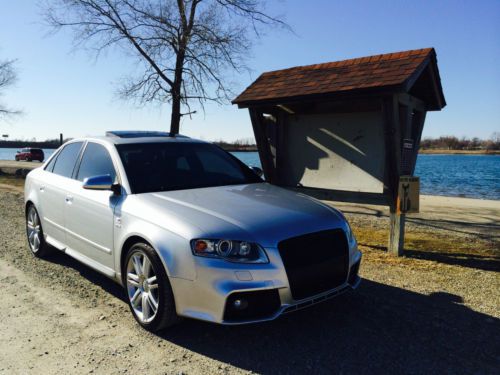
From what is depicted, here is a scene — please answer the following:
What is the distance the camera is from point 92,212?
13.8 ft

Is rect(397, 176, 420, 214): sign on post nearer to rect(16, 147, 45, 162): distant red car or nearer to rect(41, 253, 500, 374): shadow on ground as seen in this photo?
rect(41, 253, 500, 374): shadow on ground

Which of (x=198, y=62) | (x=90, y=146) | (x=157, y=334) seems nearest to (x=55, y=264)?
(x=90, y=146)

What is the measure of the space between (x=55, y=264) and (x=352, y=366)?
163 inches

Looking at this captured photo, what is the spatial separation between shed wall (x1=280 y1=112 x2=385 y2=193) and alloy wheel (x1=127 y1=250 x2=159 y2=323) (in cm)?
399

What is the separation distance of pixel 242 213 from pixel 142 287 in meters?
1.08

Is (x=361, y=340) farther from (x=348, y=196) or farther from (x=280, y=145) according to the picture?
(x=280, y=145)

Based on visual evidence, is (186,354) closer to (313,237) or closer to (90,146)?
(313,237)

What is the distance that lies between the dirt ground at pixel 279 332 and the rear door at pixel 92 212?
507 mm

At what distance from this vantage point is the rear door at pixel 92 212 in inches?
157

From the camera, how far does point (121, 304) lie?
410 centimetres

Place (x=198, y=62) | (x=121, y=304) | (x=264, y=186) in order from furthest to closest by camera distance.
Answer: (x=198, y=62), (x=264, y=186), (x=121, y=304)

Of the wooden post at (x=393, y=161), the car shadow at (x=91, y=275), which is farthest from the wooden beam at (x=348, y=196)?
the car shadow at (x=91, y=275)

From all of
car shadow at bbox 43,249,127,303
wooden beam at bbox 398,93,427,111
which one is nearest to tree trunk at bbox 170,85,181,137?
car shadow at bbox 43,249,127,303

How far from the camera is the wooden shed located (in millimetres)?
5801
